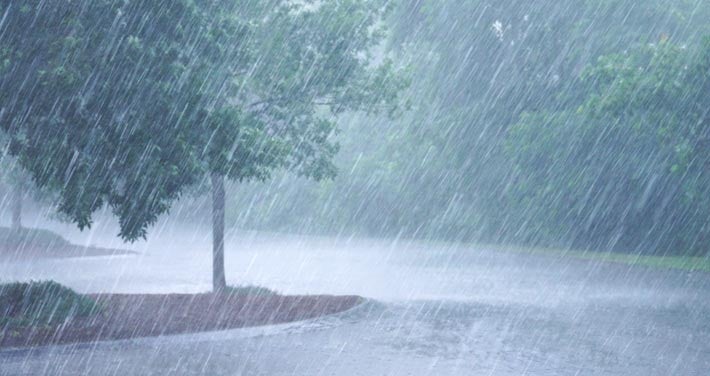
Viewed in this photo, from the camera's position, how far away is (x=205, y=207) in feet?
270

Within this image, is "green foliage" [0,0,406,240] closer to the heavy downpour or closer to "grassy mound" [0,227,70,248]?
the heavy downpour

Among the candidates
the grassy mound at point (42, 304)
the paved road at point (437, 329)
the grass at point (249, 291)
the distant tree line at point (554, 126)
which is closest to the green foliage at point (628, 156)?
the distant tree line at point (554, 126)

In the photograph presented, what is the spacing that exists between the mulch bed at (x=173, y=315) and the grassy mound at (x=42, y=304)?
252 millimetres

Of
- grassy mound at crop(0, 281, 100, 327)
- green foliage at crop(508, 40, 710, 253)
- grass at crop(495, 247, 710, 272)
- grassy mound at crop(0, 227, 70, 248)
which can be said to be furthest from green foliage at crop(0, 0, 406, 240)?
grassy mound at crop(0, 227, 70, 248)

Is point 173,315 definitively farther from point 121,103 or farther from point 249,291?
point 249,291

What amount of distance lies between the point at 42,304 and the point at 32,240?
26.7 meters

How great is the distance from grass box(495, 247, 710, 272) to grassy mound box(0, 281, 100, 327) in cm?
1992

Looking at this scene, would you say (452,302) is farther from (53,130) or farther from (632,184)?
(632,184)

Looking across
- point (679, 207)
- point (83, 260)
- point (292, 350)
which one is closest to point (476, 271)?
point (679, 207)

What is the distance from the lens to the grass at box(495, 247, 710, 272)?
28.6 metres

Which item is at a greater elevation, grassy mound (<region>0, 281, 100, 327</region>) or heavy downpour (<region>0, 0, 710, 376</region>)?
heavy downpour (<region>0, 0, 710, 376</region>)

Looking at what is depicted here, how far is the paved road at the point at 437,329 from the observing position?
10562mm

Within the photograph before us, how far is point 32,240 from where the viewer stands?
39.0 meters

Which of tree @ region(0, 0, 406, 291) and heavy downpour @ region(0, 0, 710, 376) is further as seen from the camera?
tree @ region(0, 0, 406, 291)
